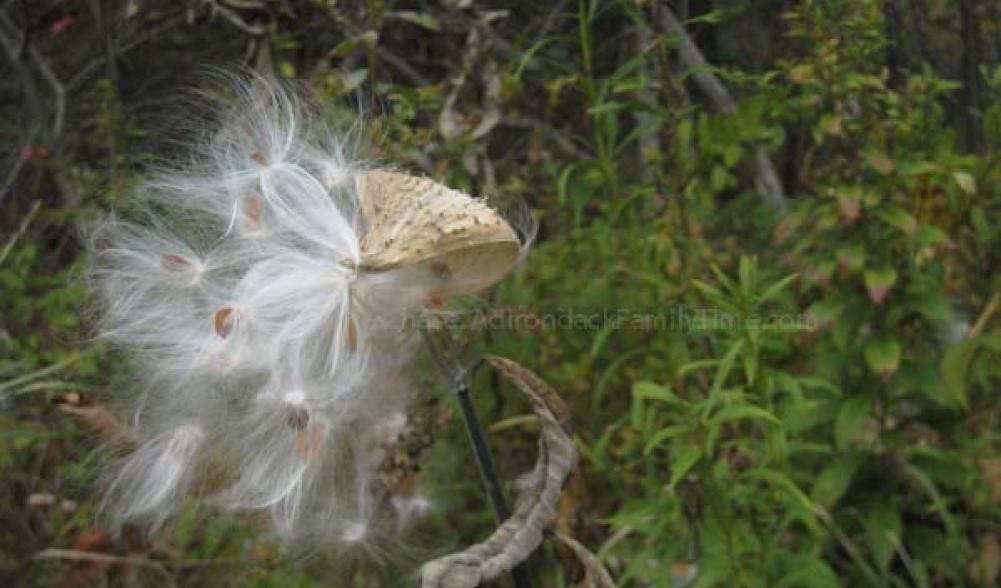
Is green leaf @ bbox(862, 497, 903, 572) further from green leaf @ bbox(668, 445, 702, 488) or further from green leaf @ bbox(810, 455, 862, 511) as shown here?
green leaf @ bbox(668, 445, 702, 488)

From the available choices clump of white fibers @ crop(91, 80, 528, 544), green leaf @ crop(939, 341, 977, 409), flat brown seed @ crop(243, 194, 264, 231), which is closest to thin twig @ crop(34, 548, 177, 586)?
clump of white fibers @ crop(91, 80, 528, 544)

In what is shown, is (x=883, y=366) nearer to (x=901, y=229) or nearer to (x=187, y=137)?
(x=901, y=229)

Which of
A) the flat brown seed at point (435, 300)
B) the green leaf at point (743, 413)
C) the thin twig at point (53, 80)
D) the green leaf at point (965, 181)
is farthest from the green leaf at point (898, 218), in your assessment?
the thin twig at point (53, 80)

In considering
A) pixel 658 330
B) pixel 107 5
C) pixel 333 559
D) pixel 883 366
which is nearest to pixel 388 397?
pixel 333 559

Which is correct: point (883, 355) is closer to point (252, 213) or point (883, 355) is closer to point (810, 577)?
point (810, 577)

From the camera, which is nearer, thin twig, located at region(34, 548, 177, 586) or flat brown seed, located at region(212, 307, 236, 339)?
flat brown seed, located at region(212, 307, 236, 339)

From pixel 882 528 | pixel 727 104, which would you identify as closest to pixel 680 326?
pixel 882 528

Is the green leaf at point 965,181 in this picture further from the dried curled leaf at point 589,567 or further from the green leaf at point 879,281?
the dried curled leaf at point 589,567
